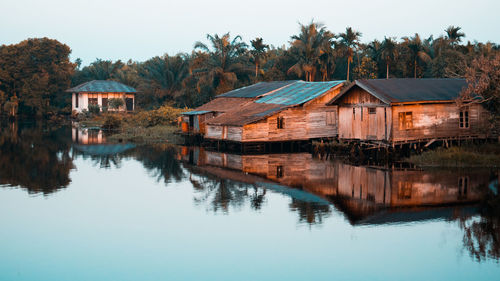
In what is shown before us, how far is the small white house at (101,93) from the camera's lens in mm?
70438

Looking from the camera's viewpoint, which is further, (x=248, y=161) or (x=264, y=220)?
(x=248, y=161)

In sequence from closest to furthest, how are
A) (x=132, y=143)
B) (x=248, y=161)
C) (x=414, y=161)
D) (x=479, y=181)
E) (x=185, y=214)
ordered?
(x=185, y=214) < (x=479, y=181) < (x=414, y=161) < (x=248, y=161) < (x=132, y=143)

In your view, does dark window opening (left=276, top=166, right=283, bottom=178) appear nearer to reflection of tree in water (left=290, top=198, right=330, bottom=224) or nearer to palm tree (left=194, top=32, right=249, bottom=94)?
reflection of tree in water (left=290, top=198, right=330, bottom=224)

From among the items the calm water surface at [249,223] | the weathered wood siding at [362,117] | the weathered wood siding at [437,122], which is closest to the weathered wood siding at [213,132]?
the weathered wood siding at [362,117]

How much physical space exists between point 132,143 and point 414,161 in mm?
22146

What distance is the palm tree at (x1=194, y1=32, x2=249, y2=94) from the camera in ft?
185

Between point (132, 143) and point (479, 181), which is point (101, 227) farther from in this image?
point (132, 143)

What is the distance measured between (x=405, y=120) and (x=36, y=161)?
2023 centimetres

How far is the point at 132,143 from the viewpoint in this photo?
43.4 m

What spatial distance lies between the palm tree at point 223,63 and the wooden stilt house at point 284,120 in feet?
55.3

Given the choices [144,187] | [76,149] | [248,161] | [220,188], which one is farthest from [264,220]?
[76,149]

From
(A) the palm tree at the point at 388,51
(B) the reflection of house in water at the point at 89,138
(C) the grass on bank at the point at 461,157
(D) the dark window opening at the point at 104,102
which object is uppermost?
(A) the palm tree at the point at 388,51

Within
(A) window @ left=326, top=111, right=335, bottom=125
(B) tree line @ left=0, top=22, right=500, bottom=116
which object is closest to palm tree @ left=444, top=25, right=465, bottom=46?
(B) tree line @ left=0, top=22, right=500, bottom=116

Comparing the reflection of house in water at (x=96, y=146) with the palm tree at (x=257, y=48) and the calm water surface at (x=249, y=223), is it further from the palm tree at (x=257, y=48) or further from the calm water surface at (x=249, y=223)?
the palm tree at (x=257, y=48)
